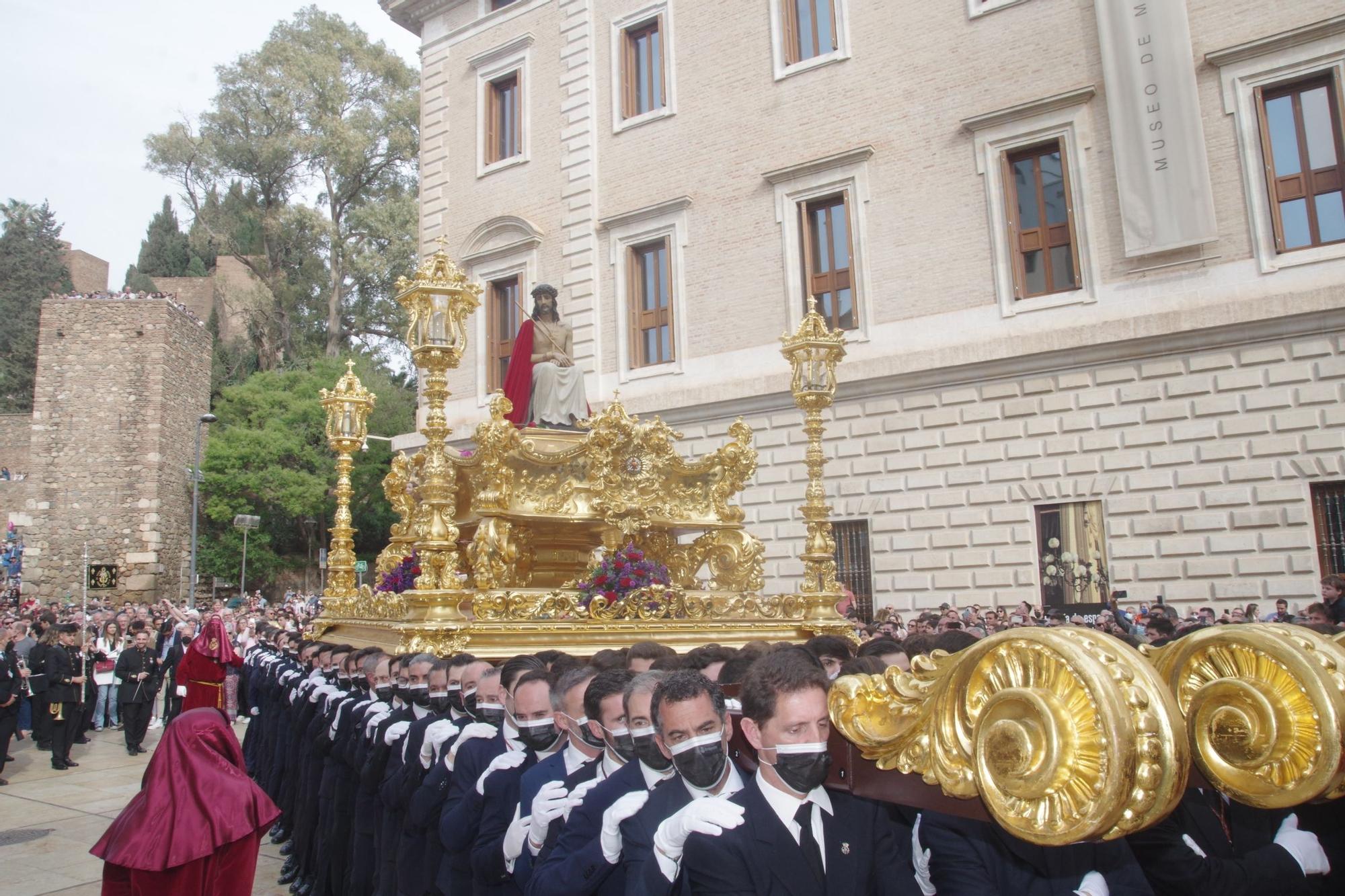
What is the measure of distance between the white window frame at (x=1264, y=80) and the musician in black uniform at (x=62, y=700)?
59.2ft

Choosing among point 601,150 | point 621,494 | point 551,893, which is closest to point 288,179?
point 601,150

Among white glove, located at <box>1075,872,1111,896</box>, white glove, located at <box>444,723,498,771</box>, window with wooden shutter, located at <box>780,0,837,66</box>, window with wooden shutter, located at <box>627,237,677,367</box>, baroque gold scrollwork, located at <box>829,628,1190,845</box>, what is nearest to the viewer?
baroque gold scrollwork, located at <box>829,628,1190,845</box>

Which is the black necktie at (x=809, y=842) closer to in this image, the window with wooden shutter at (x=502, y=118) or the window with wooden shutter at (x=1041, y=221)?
the window with wooden shutter at (x=1041, y=221)

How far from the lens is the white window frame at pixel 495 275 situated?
2309 cm

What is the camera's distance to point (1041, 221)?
55.9ft

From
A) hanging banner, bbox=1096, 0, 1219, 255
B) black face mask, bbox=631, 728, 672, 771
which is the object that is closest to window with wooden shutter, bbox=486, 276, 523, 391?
hanging banner, bbox=1096, 0, 1219, 255

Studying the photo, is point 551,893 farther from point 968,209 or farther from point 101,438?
point 101,438

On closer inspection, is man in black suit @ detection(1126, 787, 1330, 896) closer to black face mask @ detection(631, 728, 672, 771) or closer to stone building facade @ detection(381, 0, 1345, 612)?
black face mask @ detection(631, 728, 672, 771)

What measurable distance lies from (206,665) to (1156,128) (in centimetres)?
1552

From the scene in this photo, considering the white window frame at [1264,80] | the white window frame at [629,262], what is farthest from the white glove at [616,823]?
the white window frame at [629,262]

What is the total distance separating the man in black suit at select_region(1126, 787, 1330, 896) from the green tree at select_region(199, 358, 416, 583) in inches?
1558

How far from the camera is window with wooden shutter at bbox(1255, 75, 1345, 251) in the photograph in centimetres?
1473

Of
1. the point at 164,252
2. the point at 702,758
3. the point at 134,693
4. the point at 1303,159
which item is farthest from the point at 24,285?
the point at 702,758

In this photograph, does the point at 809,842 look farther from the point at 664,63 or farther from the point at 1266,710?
the point at 664,63
